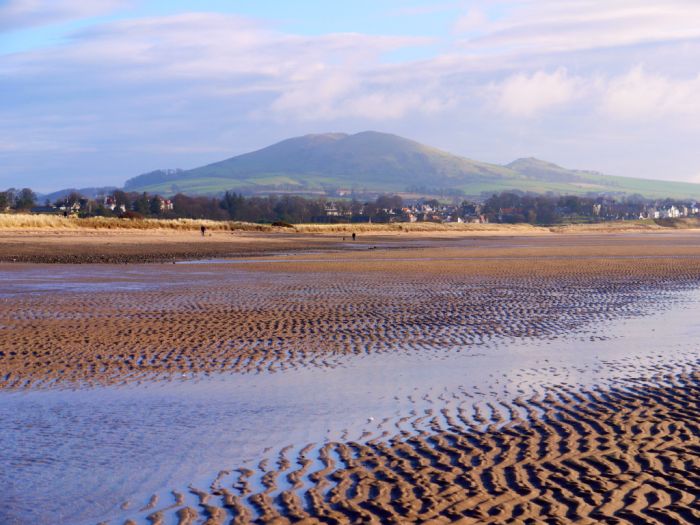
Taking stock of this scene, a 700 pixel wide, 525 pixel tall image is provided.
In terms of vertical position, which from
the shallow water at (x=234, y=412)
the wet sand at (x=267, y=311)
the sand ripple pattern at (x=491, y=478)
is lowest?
the wet sand at (x=267, y=311)

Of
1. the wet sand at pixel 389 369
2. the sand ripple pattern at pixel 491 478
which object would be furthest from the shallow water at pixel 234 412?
the sand ripple pattern at pixel 491 478

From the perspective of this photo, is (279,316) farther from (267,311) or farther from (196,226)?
(196,226)

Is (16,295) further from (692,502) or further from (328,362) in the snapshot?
(692,502)

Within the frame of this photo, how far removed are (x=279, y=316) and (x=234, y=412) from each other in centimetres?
881

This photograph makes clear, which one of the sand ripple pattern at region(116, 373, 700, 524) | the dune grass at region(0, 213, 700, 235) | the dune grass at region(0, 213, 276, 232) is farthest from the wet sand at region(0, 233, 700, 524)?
the dune grass at region(0, 213, 700, 235)

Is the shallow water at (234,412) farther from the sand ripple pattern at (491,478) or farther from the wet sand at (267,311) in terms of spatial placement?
the wet sand at (267,311)

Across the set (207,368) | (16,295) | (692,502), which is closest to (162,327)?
(207,368)

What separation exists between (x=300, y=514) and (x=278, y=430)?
2.69m

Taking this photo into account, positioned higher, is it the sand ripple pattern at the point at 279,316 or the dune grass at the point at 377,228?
the sand ripple pattern at the point at 279,316

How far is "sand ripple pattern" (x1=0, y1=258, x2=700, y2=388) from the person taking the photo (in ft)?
42.3

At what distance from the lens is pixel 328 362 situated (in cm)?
1287

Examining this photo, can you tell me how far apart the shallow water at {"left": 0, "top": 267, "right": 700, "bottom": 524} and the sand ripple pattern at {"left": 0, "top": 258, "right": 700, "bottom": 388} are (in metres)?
1.11

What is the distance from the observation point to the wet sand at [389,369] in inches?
244

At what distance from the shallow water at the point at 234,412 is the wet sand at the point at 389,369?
16 cm
